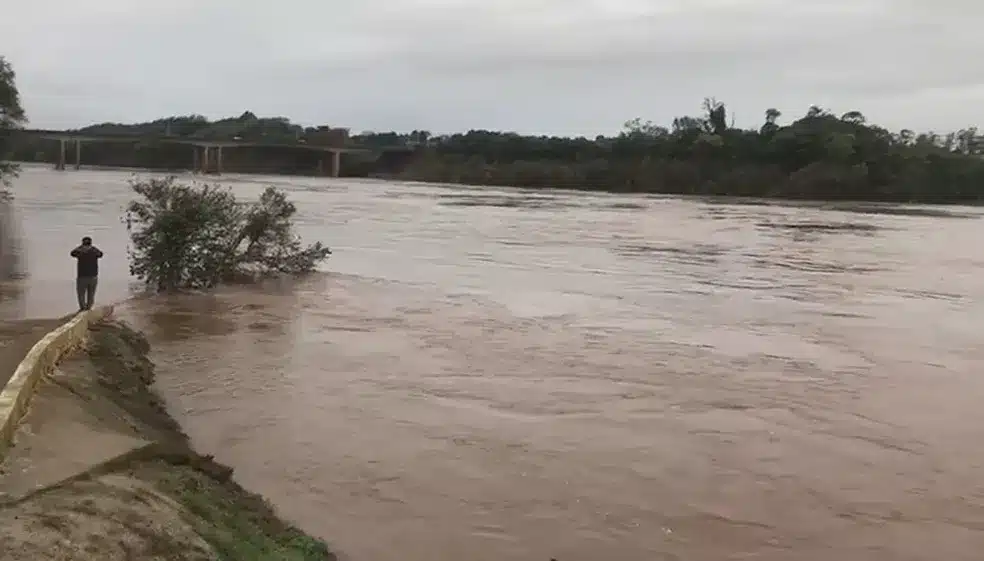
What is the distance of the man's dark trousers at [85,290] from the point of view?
19.8 meters

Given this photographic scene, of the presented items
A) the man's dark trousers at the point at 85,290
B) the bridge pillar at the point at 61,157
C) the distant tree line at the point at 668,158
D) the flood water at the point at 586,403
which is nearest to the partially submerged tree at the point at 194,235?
the flood water at the point at 586,403

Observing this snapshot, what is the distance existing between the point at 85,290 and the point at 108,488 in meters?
12.3

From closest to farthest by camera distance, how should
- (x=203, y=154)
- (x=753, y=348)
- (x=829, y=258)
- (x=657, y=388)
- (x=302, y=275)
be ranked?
(x=657, y=388) < (x=753, y=348) < (x=302, y=275) < (x=829, y=258) < (x=203, y=154)

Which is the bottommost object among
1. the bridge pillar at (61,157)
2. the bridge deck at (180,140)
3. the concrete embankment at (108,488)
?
the concrete embankment at (108,488)

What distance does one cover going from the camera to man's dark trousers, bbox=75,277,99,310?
65.1 feet

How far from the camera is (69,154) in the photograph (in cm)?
13738

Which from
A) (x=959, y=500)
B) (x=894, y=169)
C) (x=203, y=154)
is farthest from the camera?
(x=203, y=154)

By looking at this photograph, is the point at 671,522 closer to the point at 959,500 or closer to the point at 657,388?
the point at 959,500

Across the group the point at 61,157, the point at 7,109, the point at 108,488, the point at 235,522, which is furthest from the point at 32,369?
the point at 61,157

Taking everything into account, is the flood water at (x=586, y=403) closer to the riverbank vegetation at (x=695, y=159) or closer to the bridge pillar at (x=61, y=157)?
the riverbank vegetation at (x=695, y=159)

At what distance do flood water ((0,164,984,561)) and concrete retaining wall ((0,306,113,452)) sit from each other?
1907mm

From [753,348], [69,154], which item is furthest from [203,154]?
[753,348]

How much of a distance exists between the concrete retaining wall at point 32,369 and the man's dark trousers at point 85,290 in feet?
6.52

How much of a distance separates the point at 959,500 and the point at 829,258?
3372 centimetres
